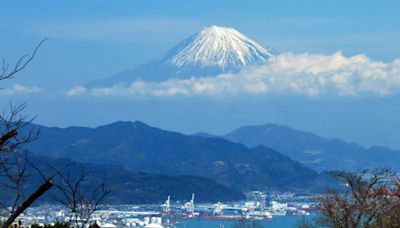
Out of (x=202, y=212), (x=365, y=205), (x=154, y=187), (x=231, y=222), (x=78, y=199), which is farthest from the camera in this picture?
(x=154, y=187)

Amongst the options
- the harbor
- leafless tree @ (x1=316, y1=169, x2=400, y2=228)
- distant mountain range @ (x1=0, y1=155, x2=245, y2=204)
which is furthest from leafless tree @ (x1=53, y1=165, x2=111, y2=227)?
distant mountain range @ (x1=0, y1=155, x2=245, y2=204)

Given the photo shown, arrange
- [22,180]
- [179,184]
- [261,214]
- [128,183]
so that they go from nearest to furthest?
[22,180], [261,214], [128,183], [179,184]

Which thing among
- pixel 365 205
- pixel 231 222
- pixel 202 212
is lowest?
pixel 365 205

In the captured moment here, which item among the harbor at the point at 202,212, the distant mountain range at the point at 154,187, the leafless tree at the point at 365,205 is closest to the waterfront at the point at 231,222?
the harbor at the point at 202,212

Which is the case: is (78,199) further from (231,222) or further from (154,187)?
(154,187)

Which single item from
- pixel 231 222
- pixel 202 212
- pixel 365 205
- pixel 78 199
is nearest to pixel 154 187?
pixel 202 212

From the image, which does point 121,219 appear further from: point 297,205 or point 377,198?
point 377,198

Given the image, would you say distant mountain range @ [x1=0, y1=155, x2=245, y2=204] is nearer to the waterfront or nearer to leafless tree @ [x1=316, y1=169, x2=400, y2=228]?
the waterfront

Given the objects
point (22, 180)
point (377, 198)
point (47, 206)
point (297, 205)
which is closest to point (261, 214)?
point (297, 205)

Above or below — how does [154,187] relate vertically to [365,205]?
above

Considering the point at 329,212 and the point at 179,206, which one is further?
the point at 179,206

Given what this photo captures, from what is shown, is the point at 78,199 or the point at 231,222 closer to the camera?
the point at 78,199
